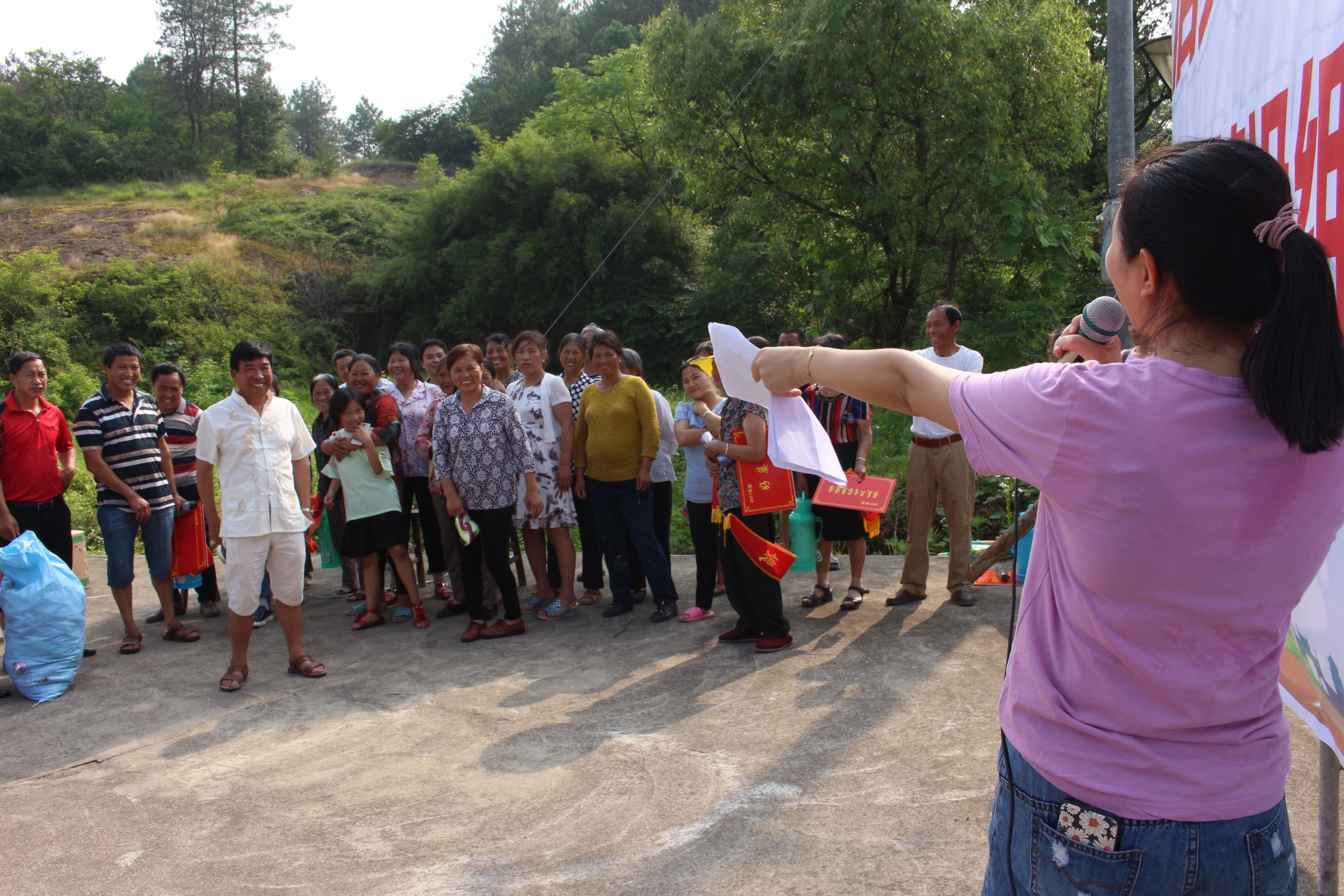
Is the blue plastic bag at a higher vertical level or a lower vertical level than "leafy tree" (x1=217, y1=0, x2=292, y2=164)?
lower

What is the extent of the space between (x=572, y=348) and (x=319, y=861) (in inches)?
164

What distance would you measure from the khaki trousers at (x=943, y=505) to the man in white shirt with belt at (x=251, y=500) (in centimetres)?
365

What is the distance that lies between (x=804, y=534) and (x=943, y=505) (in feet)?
3.10

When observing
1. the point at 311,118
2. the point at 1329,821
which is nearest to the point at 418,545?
the point at 1329,821

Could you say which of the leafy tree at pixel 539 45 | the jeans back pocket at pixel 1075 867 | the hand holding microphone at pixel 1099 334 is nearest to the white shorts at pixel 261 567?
the hand holding microphone at pixel 1099 334

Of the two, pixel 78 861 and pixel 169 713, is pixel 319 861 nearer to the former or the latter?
pixel 78 861

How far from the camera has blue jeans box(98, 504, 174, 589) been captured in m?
5.69

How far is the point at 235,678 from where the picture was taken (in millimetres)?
4914

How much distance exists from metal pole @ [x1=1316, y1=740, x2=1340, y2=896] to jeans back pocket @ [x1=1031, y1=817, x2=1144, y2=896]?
48.5 inches

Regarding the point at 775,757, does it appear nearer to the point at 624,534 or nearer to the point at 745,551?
the point at 745,551

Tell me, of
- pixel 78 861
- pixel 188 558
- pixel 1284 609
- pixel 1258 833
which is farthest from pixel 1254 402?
pixel 188 558

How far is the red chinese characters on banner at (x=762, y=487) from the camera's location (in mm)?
5066

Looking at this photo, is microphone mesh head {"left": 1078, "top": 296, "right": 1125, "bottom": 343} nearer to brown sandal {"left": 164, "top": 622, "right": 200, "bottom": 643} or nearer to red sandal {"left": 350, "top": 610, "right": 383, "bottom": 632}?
red sandal {"left": 350, "top": 610, "right": 383, "bottom": 632}

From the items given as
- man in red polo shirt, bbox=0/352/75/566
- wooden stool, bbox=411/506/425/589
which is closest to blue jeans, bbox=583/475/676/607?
wooden stool, bbox=411/506/425/589
